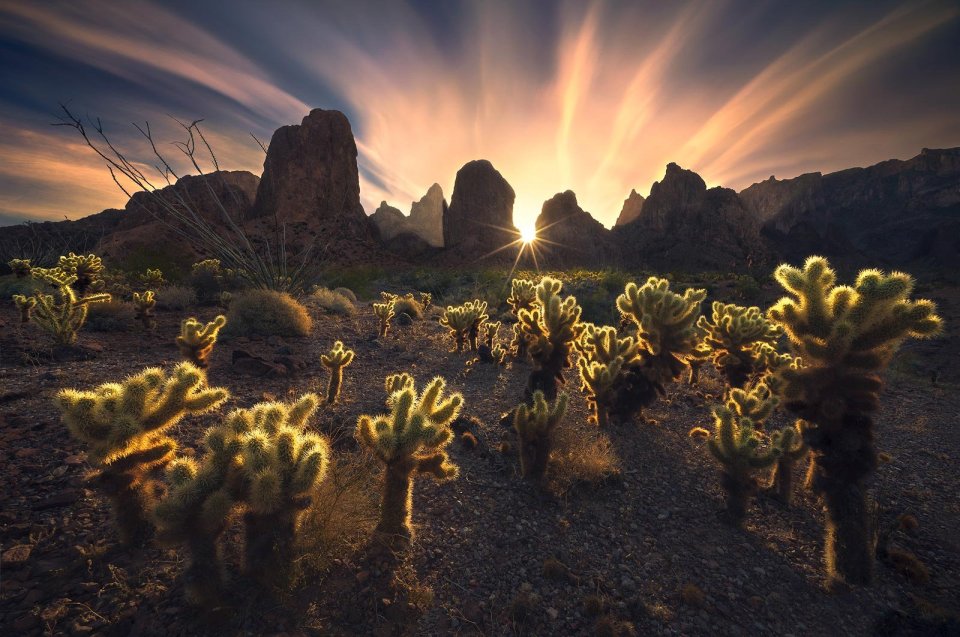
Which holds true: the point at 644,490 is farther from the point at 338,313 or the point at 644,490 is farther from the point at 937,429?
the point at 338,313

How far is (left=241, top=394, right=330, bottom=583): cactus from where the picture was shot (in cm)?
222

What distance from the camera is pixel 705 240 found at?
5281 centimetres

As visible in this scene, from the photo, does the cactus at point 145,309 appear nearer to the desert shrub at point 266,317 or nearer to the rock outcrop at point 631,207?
the desert shrub at point 266,317

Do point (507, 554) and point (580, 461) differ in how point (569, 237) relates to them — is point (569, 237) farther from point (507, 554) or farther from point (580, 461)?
point (507, 554)

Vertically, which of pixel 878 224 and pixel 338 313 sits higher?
pixel 878 224

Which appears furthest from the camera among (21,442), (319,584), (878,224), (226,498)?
(878,224)

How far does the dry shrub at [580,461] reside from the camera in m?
3.94

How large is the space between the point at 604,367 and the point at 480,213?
187ft

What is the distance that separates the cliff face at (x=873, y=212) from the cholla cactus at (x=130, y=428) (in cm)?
7104

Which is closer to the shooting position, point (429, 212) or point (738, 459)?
point (738, 459)

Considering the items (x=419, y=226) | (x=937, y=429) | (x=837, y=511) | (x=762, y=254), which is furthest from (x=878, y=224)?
(x=837, y=511)

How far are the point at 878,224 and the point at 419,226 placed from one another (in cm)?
8900

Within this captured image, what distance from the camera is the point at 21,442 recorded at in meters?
3.35

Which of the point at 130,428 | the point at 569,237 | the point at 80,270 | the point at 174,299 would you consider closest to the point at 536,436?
the point at 130,428
